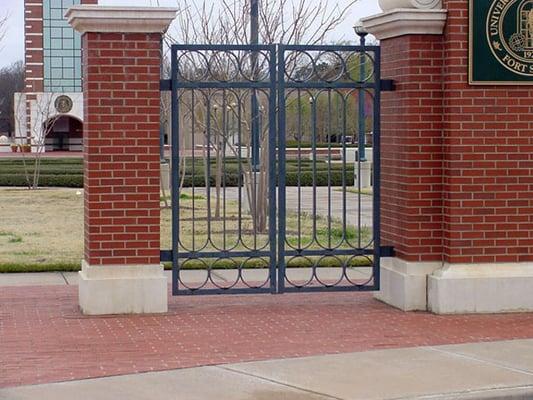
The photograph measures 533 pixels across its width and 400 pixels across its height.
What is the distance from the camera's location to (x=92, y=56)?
10.7 m

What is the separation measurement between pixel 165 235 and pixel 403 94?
828 cm

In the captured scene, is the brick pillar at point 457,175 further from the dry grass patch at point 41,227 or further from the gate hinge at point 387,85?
the dry grass patch at point 41,227

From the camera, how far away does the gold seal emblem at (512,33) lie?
10.8 meters

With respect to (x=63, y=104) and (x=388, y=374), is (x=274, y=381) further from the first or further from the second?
(x=63, y=104)

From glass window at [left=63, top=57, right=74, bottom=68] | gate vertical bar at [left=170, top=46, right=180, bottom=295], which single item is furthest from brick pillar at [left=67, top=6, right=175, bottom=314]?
glass window at [left=63, top=57, right=74, bottom=68]

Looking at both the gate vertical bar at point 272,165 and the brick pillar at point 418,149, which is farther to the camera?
the gate vertical bar at point 272,165

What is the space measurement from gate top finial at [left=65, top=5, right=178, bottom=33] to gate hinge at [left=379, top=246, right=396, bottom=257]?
310cm

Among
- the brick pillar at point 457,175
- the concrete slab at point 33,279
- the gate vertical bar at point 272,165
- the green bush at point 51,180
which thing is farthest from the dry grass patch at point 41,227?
the brick pillar at point 457,175

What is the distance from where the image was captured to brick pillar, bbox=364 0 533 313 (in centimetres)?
1087

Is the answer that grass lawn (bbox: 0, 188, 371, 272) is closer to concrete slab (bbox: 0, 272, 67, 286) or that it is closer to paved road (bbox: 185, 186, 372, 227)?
concrete slab (bbox: 0, 272, 67, 286)

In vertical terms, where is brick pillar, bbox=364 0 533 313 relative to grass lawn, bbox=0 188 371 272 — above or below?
above

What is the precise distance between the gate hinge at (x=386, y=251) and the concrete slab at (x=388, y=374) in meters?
2.53

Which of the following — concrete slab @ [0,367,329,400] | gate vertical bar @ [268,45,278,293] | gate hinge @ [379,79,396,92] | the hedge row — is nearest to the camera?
concrete slab @ [0,367,329,400]

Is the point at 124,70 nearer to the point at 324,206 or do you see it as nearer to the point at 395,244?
the point at 395,244
